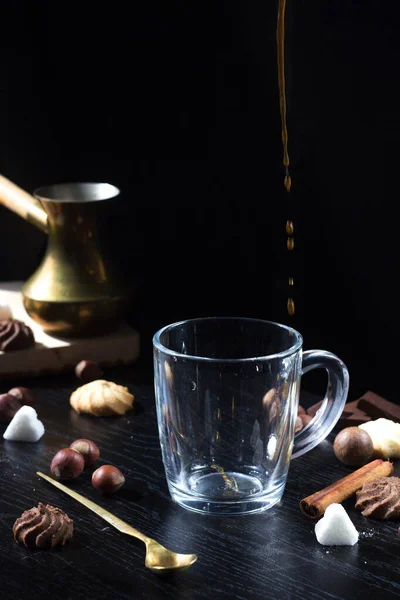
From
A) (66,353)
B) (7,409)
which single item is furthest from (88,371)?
(7,409)

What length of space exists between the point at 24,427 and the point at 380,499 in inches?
15.7

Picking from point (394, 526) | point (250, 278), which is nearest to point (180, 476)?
point (394, 526)

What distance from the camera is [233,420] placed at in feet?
2.97

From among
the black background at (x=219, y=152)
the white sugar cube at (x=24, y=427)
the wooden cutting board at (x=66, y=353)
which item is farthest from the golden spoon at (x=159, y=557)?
Result: the black background at (x=219, y=152)

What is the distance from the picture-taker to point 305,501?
0.93 metres

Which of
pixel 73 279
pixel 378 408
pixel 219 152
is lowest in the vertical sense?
pixel 378 408

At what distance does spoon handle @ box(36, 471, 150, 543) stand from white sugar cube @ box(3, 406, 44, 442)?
0.31 ft

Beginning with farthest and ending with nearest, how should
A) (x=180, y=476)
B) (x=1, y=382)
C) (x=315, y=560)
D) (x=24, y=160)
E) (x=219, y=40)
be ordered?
1. (x=24, y=160)
2. (x=219, y=40)
3. (x=1, y=382)
4. (x=180, y=476)
5. (x=315, y=560)

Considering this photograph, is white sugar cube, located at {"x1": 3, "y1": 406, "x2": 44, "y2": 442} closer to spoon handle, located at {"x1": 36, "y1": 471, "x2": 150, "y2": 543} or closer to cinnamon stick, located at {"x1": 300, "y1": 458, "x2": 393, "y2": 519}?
spoon handle, located at {"x1": 36, "y1": 471, "x2": 150, "y2": 543}

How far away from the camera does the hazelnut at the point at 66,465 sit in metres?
1.00

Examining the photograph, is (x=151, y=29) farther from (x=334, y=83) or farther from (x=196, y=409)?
(x=196, y=409)

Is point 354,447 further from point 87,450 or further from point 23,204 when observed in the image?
point 23,204

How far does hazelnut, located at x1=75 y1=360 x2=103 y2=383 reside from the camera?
1303 millimetres

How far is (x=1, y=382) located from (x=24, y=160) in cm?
43
